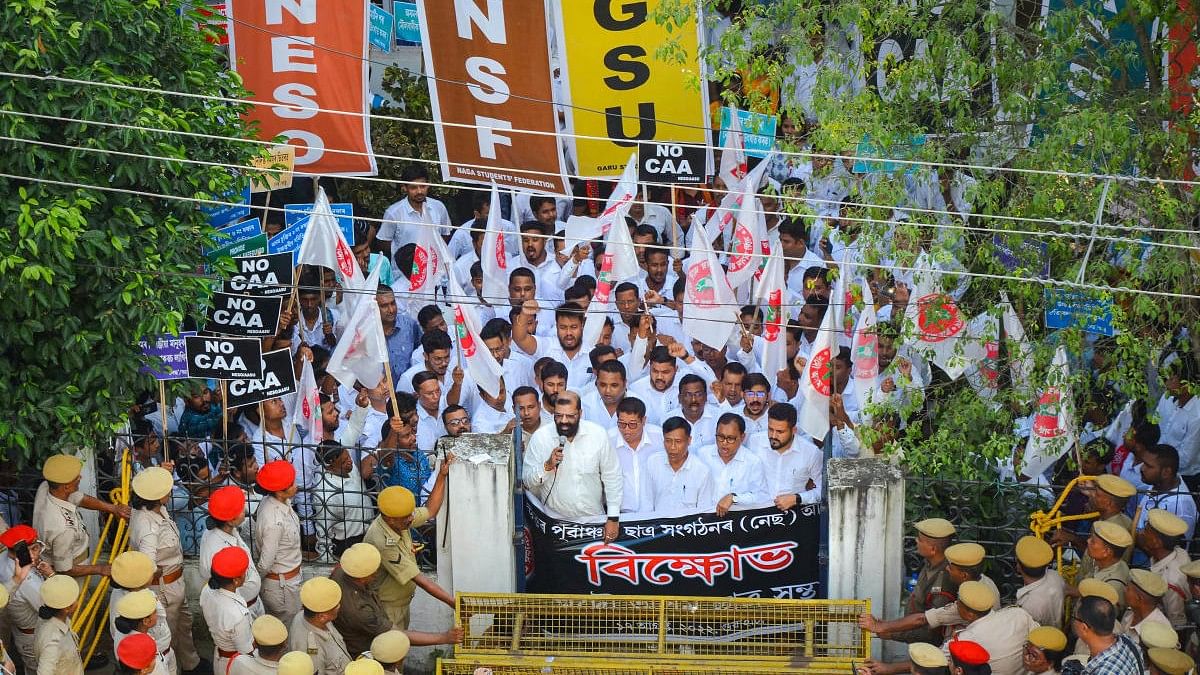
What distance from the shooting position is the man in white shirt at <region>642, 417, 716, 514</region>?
9.70 meters

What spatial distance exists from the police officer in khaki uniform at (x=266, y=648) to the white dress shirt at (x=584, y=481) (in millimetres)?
2400

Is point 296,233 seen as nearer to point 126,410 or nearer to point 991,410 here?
point 126,410

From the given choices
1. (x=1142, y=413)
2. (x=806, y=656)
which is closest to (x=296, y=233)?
(x=806, y=656)

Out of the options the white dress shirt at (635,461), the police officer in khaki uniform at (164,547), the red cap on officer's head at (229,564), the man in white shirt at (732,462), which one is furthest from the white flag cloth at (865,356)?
the police officer in khaki uniform at (164,547)

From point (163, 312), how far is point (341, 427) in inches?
102

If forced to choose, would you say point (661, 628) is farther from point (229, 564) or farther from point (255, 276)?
point (255, 276)

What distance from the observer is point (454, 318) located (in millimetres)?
10836

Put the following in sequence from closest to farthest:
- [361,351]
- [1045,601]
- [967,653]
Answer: [967,653]
[1045,601]
[361,351]

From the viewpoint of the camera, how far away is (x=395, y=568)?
8.41 m

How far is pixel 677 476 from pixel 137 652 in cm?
410

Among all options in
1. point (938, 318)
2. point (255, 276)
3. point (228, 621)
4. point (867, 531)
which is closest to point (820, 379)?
point (938, 318)

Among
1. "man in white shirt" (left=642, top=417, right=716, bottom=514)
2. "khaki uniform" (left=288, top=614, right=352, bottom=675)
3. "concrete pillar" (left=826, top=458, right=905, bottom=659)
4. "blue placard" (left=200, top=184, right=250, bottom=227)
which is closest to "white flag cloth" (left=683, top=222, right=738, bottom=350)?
"man in white shirt" (left=642, top=417, right=716, bottom=514)

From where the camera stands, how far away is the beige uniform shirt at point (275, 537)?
8711 millimetres

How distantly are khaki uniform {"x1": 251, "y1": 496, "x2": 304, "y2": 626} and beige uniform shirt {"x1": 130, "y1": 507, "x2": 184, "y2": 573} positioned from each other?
21.4 inches
